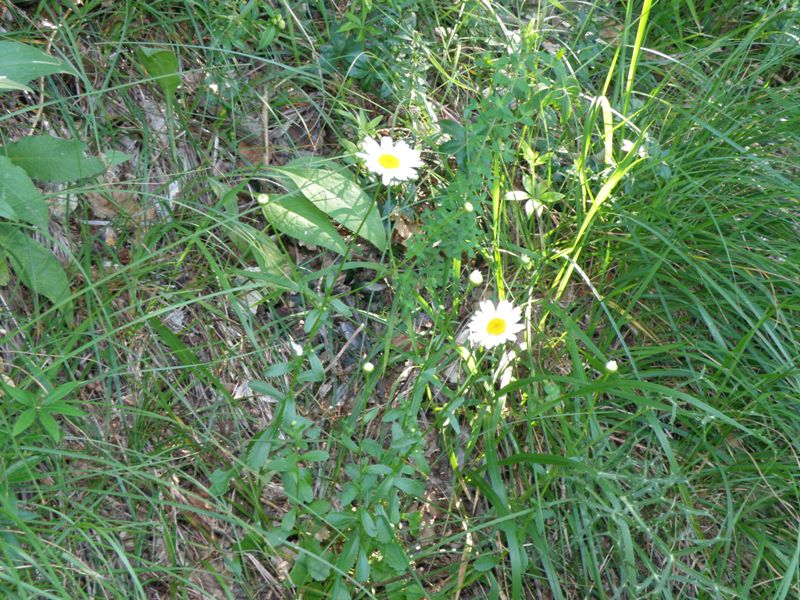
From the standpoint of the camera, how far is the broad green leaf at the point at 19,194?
1.84 m

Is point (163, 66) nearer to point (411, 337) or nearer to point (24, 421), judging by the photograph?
point (411, 337)

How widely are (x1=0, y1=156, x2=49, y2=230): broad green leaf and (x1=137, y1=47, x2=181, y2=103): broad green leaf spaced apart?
54cm

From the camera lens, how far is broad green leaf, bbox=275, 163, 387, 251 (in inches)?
88.7

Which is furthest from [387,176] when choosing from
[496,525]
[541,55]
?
[496,525]

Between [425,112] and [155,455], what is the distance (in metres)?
1.32

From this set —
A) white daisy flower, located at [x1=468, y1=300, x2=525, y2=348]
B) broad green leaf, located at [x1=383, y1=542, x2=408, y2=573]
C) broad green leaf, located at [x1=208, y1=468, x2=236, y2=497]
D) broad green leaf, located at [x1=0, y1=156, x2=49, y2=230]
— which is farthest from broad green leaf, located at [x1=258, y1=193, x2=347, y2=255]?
broad green leaf, located at [x1=383, y1=542, x2=408, y2=573]

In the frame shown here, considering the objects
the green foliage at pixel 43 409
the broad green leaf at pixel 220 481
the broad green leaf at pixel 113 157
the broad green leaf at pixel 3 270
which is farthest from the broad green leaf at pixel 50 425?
the broad green leaf at pixel 113 157

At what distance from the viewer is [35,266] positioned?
1.97 metres

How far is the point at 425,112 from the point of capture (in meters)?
2.56

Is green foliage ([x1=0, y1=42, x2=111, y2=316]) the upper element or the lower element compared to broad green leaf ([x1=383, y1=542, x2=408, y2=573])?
upper

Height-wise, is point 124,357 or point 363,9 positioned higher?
point 363,9

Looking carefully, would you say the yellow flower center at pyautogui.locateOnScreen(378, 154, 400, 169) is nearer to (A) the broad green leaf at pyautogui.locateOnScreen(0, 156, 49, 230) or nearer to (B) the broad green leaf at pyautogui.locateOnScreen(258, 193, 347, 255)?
(B) the broad green leaf at pyautogui.locateOnScreen(258, 193, 347, 255)

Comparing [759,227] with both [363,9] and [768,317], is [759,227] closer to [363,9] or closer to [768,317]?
[768,317]

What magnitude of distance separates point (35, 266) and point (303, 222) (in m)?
0.68
